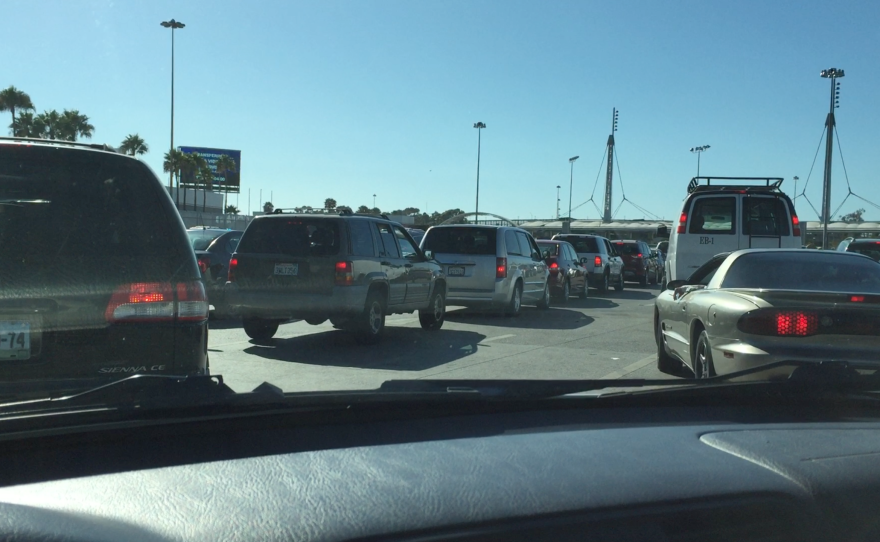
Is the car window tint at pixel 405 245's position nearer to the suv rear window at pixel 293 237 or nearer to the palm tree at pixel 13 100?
the suv rear window at pixel 293 237

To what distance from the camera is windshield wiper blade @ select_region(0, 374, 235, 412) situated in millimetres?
2154

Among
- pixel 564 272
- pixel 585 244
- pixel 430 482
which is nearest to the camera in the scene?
pixel 430 482

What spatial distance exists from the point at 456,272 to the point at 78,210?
11495 millimetres

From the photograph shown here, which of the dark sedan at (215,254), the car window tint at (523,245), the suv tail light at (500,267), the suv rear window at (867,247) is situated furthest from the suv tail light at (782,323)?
the suv rear window at (867,247)

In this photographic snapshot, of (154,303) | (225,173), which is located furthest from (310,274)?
(225,173)

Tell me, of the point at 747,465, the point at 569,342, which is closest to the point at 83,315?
the point at 747,465

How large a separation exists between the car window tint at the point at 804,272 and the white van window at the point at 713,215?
7126mm

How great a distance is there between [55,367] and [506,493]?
2641 mm

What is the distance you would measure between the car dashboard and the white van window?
1291 centimetres

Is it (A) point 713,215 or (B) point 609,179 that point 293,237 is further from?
(B) point 609,179

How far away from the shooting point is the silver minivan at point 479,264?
15.2 metres

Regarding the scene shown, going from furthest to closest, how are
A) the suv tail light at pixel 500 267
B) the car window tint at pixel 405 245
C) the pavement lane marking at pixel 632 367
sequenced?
the suv tail light at pixel 500 267
the car window tint at pixel 405 245
the pavement lane marking at pixel 632 367

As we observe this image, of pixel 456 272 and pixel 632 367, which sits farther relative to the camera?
pixel 456 272

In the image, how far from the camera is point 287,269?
10711mm
